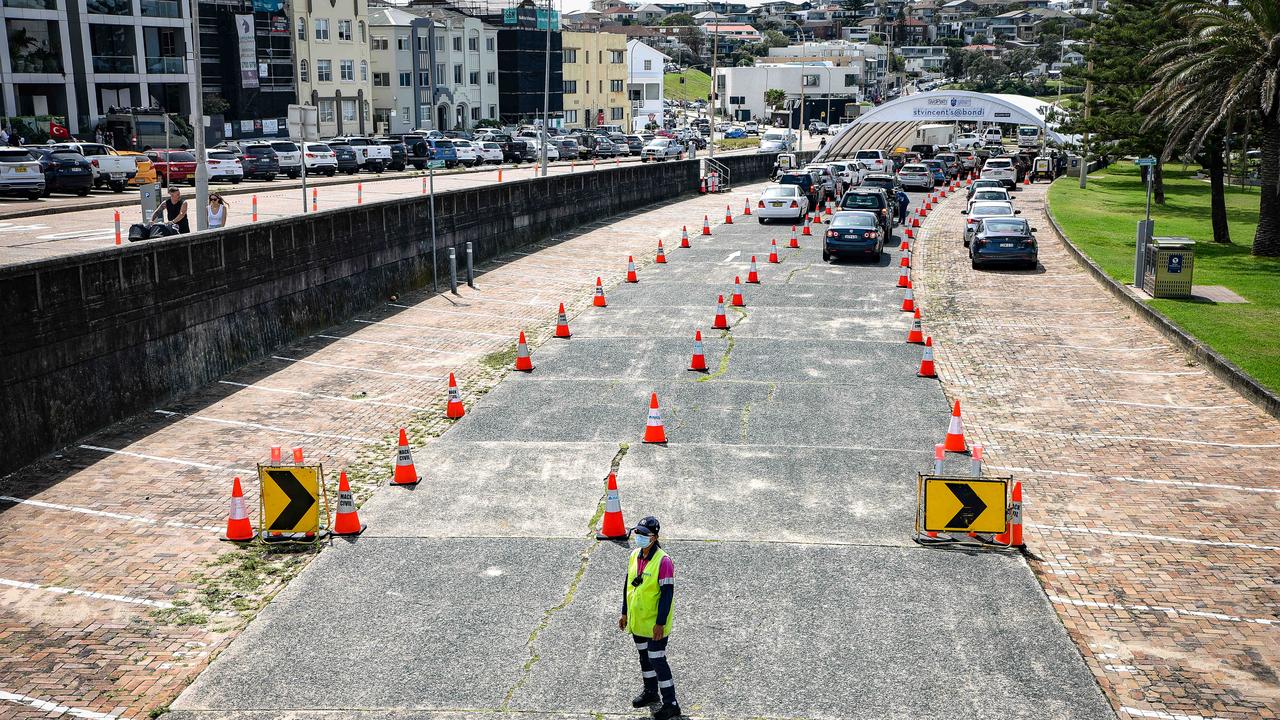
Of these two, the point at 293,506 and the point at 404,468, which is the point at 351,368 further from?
the point at 293,506

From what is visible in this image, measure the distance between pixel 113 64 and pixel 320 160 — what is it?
1988 centimetres

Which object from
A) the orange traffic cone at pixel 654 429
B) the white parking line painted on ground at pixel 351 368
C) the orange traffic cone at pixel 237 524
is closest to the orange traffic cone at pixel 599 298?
the white parking line painted on ground at pixel 351 368

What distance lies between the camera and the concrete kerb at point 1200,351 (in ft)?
56.0

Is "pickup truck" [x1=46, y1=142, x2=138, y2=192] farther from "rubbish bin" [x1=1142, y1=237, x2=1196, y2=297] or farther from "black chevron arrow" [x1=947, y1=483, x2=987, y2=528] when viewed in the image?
"black chevron arrow" [x1=947, y1=483, x2=987, y2=528]

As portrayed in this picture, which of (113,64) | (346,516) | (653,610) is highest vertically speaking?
(113,64)

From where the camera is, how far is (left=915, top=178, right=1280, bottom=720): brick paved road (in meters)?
9.62

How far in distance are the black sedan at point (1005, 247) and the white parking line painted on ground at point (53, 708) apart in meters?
27.5

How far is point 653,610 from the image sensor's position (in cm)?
867

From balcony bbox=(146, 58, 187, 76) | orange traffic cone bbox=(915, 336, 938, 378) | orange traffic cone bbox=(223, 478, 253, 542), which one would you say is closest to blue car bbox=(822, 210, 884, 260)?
orange traffic cone bbox=(915, 336, 938, 378)

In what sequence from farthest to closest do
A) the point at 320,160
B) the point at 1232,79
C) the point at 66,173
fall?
the point at 320,160, the point at 66,173, the point at 1232,79

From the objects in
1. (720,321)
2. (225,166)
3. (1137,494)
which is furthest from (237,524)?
(225,166)

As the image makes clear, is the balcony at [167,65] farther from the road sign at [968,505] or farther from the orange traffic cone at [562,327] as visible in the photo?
the road sign at [968,505]

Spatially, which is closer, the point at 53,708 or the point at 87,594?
the point at 53,708

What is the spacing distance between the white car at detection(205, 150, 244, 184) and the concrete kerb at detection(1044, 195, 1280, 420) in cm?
3280
